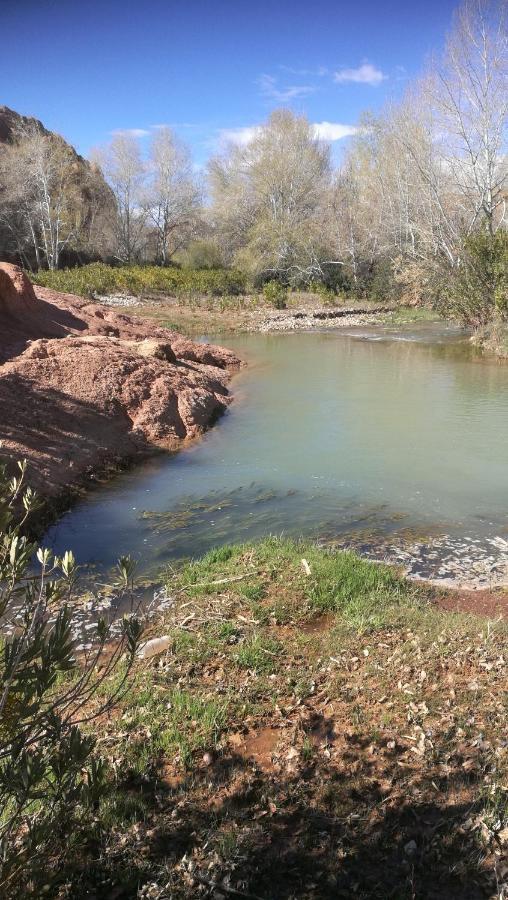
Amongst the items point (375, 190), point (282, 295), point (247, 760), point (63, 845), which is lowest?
point (247, 760)

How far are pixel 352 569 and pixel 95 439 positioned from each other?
5.35 m

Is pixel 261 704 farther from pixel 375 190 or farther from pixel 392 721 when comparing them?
pixel 375 190

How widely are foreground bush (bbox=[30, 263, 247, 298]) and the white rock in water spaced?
25732 millimetres

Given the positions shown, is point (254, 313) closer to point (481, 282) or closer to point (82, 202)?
point (481, 282)

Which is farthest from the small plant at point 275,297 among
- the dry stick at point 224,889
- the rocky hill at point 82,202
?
the dry stick at point 224,889

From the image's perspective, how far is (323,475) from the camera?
846cm

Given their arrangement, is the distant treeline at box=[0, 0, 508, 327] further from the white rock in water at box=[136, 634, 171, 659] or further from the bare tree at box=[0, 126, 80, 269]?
the white rock in water at box=[136, 634, 171, 659]

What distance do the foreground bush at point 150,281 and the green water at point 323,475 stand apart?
59.5ft

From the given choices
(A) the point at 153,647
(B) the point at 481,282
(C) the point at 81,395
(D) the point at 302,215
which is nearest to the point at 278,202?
(D) the point at 302,215

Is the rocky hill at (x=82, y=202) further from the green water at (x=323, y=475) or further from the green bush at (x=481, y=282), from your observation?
the green water at (x=323, y=475)

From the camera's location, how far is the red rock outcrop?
8.48 metres

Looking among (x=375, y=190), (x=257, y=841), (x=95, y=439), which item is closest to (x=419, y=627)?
(x=257, y=841)

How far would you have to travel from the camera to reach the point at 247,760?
10.6ft

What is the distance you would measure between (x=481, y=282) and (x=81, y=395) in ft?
46.5
